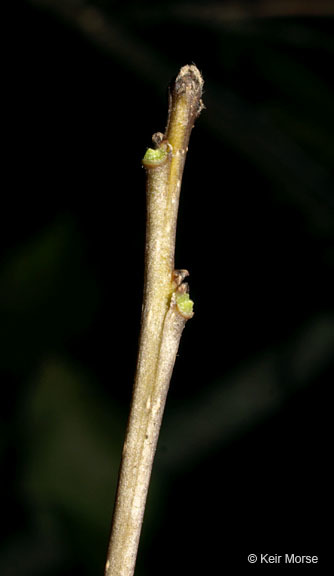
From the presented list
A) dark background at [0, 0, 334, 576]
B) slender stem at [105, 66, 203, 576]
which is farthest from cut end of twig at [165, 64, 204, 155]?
dark background at [0, 0, 334, 576]

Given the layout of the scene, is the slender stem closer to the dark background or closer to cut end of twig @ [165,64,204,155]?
cut end of twig @ [165,64,204,155]

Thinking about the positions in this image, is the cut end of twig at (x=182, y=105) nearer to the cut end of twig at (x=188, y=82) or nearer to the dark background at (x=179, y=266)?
the cut end of twig at (x=188, y=82)

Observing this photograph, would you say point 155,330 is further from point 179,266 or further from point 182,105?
point 179,266

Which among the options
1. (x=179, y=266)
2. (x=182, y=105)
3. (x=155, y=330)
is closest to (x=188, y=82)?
(x=182, y=105)

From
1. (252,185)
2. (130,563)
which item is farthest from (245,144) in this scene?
(130,563)

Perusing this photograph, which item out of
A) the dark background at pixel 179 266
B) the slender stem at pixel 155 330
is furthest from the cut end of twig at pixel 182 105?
the dark background at pixel 179 266

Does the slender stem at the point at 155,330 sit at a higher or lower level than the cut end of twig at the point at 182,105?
lower
